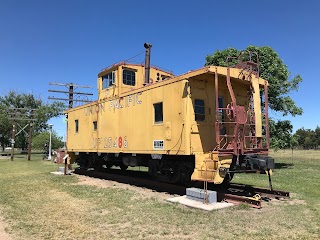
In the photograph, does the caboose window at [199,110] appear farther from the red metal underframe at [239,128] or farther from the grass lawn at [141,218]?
the grass lawn at [141,218]

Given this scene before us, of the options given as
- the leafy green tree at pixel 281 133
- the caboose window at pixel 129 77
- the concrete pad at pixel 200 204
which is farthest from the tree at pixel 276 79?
the concrete pad at pixel 200 204

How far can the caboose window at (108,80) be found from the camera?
14526 mm

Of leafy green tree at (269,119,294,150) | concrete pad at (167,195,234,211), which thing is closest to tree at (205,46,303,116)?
leafy green tree at (269,119,294,150)

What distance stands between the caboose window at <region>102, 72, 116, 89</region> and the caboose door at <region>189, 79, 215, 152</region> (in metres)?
5.35

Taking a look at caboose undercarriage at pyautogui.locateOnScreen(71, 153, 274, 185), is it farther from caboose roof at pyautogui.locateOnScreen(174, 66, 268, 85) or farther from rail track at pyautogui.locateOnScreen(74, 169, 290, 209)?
caboose roof at pyautogui.locateOnScreen(174, 66, 268, 85)

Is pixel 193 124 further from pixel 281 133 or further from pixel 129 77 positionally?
pixel 281 133

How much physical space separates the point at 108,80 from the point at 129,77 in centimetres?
112

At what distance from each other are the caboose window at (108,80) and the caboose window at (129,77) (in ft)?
1.58

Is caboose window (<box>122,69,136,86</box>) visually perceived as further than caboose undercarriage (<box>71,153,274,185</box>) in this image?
Yes

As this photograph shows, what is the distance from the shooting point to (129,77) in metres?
14.6

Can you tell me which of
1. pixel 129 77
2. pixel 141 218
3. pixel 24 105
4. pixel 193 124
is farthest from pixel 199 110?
pixel 24 105

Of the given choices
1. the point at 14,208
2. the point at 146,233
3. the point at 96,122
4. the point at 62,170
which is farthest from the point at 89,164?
the point at 146,233

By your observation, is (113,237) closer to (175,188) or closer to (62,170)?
(175,188)

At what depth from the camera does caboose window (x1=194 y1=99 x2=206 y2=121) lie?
10203 mm
